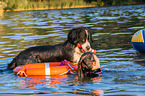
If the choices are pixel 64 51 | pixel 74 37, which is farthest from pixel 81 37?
pixel 64 51

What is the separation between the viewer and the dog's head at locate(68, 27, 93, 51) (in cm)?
802

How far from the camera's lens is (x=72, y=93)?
20.0 ft

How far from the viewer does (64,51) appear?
834 cm

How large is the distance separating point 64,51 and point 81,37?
2.48 ft

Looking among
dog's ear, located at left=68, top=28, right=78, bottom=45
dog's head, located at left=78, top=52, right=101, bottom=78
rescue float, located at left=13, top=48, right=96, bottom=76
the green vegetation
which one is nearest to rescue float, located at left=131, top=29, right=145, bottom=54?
rescue float, located at left=13, top=48, right=96, bottom=76

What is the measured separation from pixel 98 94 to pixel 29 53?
3.20 metres

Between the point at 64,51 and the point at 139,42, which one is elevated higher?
the point at 64,51

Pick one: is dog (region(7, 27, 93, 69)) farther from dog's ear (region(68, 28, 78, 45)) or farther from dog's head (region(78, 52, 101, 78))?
dog's head (region(78, 52, 101, 78))

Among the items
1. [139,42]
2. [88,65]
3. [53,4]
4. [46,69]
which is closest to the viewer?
[88,65]

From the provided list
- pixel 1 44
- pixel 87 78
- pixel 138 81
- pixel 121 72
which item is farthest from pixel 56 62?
pixel 1 44

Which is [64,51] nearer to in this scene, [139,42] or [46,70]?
[46,70]

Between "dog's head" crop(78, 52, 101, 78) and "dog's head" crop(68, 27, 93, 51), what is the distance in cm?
58

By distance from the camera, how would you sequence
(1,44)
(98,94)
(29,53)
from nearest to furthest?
(98,94) < (29,53) < (1,44)

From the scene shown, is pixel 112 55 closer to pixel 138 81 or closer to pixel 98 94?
pixel 138 81
